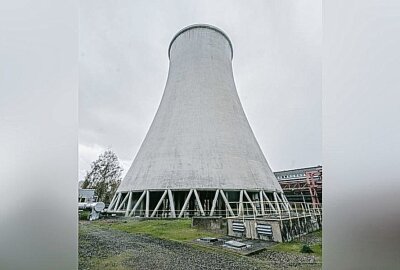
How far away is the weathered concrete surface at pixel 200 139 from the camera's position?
18.6 ft

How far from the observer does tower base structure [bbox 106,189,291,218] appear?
5266mm

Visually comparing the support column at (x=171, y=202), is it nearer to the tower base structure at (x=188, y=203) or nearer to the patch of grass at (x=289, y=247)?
the tower base structure at (x=188, y=203)

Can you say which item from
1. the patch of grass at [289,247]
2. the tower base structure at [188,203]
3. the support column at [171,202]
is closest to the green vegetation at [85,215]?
the tower base structure at [188,203]

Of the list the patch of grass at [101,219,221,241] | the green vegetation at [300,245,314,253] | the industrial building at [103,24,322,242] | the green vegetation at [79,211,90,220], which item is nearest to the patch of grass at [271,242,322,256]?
the green vegetation at [300,245,314,253]

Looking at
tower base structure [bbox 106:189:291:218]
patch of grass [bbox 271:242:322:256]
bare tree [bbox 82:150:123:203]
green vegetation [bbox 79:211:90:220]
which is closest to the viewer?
patch of grass [bbox 271:242:322:256]

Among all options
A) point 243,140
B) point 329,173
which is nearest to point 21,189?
point 329,173

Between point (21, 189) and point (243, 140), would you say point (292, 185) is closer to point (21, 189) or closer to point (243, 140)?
point (243, 140)

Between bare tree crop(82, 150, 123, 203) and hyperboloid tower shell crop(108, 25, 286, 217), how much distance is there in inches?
51.4

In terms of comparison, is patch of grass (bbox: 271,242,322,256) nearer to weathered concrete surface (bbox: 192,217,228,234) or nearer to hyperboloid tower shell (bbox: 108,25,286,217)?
weathered concrete surface (bbox: 192,217,228,234)

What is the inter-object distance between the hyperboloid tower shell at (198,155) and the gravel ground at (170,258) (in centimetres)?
259

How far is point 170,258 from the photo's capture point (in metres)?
2.33

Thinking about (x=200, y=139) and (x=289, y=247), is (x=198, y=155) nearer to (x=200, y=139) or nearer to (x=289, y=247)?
(x=200, y=139)

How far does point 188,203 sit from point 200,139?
4.70ft

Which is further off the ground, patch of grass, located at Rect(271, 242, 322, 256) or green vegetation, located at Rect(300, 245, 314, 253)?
green vegetation, located at Rect(300, 245, 314, 253)
